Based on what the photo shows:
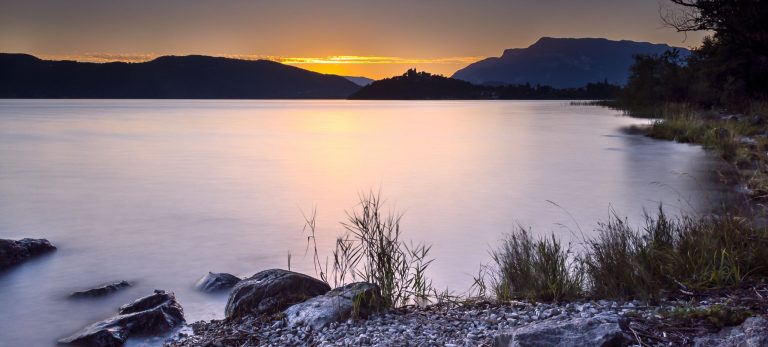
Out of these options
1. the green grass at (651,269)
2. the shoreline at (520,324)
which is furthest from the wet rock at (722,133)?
the shoreline at (520,324)

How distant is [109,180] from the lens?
70.5ft

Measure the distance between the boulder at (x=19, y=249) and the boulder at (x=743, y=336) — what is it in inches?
368

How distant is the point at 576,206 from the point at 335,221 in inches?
226

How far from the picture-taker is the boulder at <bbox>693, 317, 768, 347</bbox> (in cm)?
374

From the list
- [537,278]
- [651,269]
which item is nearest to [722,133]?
[651,269]

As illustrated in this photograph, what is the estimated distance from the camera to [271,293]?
21.2 ft

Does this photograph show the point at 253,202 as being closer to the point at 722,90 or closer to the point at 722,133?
the point at 722,133

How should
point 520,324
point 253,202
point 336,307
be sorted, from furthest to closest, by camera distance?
point 253,202 → point 336,307 → point 520,324

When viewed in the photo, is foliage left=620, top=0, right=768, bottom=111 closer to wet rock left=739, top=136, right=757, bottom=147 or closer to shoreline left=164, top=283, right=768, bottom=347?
wet rock left=739, top=136, right=757, bottom=147

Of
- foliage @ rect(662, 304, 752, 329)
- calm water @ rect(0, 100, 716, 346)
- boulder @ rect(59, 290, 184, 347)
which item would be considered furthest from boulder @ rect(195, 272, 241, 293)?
foliage @ rect(662, 304, 752, 329)

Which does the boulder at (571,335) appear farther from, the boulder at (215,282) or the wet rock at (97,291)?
the wet rock at (97,291)

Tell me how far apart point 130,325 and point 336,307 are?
8.73ft

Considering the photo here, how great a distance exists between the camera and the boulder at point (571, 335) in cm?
391

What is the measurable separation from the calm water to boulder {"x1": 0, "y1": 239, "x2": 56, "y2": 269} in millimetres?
265
